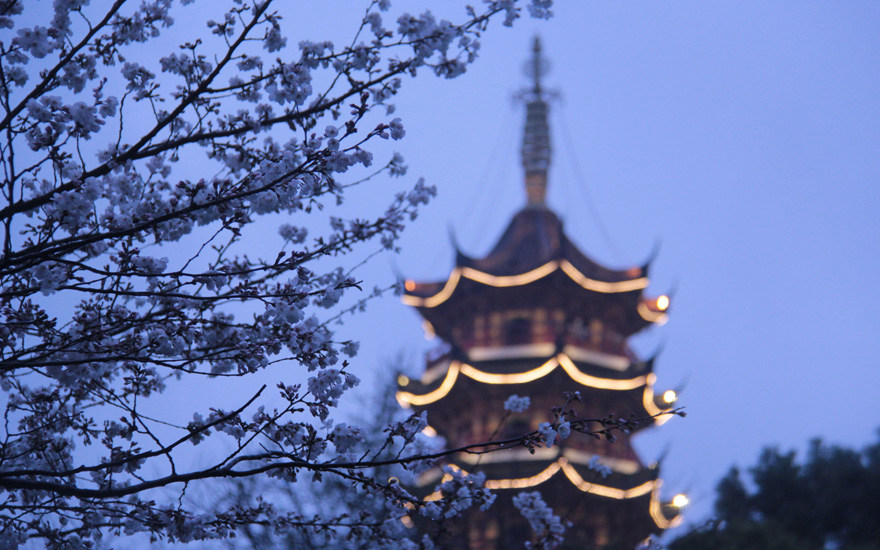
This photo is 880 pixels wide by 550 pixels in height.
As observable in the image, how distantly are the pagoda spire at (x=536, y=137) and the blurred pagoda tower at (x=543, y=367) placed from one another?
176cm

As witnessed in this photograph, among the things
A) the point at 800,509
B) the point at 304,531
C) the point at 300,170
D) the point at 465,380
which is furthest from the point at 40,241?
the point at 800,509

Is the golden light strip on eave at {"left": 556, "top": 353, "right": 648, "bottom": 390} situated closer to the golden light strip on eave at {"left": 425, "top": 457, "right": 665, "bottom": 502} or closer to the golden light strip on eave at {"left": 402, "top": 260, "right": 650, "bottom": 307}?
the golden light strip on eave at {"left": 402, "top": 260, "right": 650, "bottom": 307}

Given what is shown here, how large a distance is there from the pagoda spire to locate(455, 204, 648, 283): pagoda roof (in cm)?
107

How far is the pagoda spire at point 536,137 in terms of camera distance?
30658 mm

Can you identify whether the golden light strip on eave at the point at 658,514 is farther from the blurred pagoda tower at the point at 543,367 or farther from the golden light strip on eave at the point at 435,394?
the golden light strip on eave at the point at 435,394

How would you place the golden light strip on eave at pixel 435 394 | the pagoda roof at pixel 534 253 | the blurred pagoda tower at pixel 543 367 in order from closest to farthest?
the blurred pagoda tower at pixel 543 367, the golden light strip on eave at pixel 435 394, the pagoda roof at pixel 534 253

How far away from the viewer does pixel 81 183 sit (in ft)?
17.8

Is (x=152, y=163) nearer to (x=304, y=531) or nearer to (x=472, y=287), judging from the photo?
(x=304, y=531)

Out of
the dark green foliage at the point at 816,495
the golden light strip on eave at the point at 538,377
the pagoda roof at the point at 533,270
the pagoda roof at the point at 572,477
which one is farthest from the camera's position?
the dark green foliage at the point at 816,495

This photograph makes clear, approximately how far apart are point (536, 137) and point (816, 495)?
15.2 m

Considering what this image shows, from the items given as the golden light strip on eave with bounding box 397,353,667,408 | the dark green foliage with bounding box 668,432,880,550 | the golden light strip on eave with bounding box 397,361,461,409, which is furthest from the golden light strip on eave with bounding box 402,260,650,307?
the dark green foliage with bounding box 668,432,880,550

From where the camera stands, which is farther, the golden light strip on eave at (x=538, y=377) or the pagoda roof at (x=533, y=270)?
the pagoda roof at (x=533, y=270)

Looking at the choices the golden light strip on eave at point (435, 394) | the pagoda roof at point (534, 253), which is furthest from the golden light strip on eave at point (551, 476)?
the pagoda roof at point (534, 253)

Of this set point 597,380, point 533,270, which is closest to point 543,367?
point 597,380
